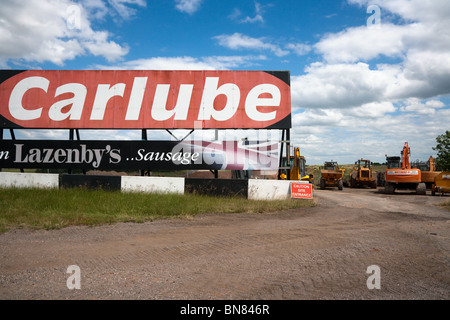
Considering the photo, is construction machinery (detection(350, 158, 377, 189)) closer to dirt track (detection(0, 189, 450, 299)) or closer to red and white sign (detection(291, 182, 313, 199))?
red and white sign (detection(291, 182, 313, 199))

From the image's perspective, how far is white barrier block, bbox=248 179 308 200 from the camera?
13820mm

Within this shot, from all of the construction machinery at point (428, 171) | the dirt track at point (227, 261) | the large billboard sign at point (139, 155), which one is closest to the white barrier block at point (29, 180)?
the large billboard sign at point (139, 155)

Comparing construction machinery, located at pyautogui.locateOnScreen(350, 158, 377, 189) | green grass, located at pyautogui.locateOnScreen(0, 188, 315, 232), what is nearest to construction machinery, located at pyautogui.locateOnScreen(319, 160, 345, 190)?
construction machinery, located at pyautogui.locateOnScreen(350, 158, 377, 189)

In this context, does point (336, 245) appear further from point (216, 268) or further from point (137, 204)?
point (137, 204)

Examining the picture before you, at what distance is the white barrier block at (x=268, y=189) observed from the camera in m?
13.8

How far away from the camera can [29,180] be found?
1455 centimetres

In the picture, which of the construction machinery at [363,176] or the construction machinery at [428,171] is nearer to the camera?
the construction machinery at [428,171]

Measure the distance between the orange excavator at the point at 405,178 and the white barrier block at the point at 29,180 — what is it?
2166 centimetres

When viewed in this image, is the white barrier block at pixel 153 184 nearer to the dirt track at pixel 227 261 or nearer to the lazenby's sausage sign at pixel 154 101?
the lazenby's sausage sign at pixel 154 101

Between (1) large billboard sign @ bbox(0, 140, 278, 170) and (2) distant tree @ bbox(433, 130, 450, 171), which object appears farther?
(2) distant tree @ bbox(433, 130, 450, 171)

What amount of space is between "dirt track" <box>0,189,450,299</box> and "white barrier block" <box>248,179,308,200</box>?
17.0 ft

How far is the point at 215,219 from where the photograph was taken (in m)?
9.58
